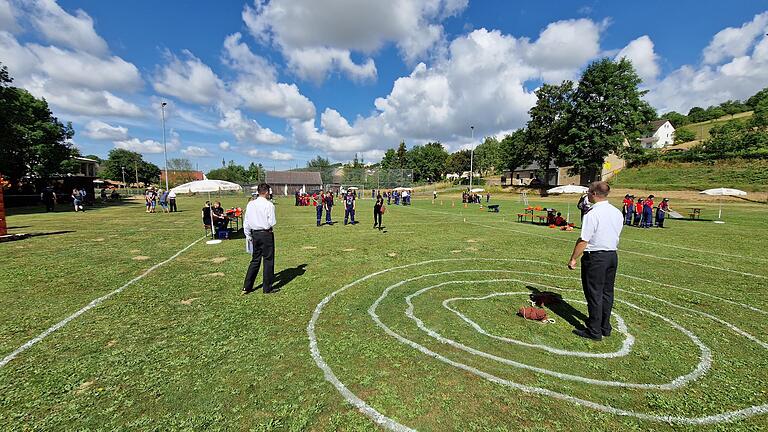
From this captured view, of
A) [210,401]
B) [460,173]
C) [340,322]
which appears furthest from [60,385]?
[460,173]

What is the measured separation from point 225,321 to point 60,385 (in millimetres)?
2125

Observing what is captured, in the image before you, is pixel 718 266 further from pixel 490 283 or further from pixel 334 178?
pixel 334 178

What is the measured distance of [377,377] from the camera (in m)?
4.02

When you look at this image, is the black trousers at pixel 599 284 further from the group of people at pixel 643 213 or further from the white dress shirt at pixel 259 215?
the group of people at pixel 643 213

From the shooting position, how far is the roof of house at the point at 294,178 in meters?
79.1

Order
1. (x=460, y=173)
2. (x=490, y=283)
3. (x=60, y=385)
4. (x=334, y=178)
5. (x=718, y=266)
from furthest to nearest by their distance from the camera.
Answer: (x=460, y=173) < (x=334, y=178) < (x=718, y=266) < (x=490, y=283) < (x=60, y=385)

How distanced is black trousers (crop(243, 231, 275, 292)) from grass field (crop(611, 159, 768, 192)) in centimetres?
5332

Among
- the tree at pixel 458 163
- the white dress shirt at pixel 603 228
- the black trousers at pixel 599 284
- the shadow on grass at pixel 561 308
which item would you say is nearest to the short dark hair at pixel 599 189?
the white dress shirt at pixel 603 228

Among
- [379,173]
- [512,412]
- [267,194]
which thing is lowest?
[512,412]

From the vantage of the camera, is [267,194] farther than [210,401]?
Yes

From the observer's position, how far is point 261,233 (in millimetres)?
6891

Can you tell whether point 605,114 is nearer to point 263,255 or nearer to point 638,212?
point 638,212

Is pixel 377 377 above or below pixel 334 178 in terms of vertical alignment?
below

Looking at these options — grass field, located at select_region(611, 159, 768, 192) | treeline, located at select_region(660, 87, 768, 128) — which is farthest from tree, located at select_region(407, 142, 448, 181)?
treeline, located at select_region(660, 87, 768, 128)
